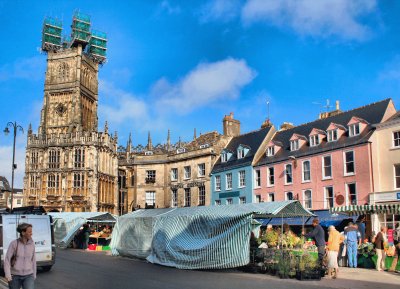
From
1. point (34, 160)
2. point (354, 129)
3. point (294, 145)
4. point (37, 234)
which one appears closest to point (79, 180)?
point (34, 160)

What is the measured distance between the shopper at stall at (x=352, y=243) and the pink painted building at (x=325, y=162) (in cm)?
1367

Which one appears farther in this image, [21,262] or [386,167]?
[386,167]

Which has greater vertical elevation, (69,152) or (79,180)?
(69,152)

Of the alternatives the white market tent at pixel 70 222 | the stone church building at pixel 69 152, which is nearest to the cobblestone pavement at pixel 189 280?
the white market tent at pixel 70 222

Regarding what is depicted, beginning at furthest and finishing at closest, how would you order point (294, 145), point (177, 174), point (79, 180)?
1. point (79, 180)
2. point (177, 174)
3. point (294, 145)

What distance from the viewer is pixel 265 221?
114 ft

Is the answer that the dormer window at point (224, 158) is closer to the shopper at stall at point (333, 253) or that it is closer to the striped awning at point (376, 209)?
the striped awning at point (376, 209)

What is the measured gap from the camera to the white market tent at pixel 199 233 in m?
18.9

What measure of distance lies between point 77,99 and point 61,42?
16.2 metres

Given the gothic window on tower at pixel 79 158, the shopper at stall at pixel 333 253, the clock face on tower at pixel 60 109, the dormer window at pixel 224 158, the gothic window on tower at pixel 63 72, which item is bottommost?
the shopper at stall at pixel 333 253

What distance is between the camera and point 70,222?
1460 inches

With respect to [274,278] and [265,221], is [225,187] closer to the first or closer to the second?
[265,221]

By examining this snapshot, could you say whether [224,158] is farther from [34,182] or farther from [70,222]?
[34,182]

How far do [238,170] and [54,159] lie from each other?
28596 mm
